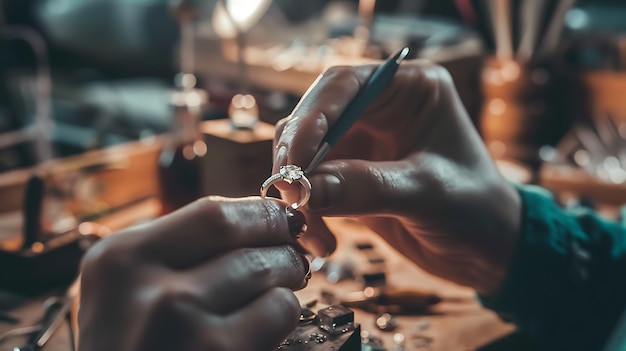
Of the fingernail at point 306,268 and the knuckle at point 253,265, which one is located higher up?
the knuckle at point 253,265

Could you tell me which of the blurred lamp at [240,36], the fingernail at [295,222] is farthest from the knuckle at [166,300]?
the blurred lamp at [240,36]

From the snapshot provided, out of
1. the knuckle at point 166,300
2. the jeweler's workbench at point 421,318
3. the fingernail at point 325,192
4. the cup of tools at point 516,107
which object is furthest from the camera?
the cup of tools at point 516,107

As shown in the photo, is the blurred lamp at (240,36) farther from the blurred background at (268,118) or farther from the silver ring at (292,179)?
the silver ring at (292,179)

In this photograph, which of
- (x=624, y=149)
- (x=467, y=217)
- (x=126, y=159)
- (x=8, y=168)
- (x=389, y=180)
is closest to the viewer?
(x=389, y=180)

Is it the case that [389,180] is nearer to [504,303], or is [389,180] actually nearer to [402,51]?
[402,51]

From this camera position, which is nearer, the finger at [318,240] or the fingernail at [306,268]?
the fingernail at [306,268]

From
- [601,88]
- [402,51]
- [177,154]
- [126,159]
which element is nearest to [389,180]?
[402,51]

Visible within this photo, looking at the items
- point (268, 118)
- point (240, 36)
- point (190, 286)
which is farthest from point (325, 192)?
point (240, 36)
